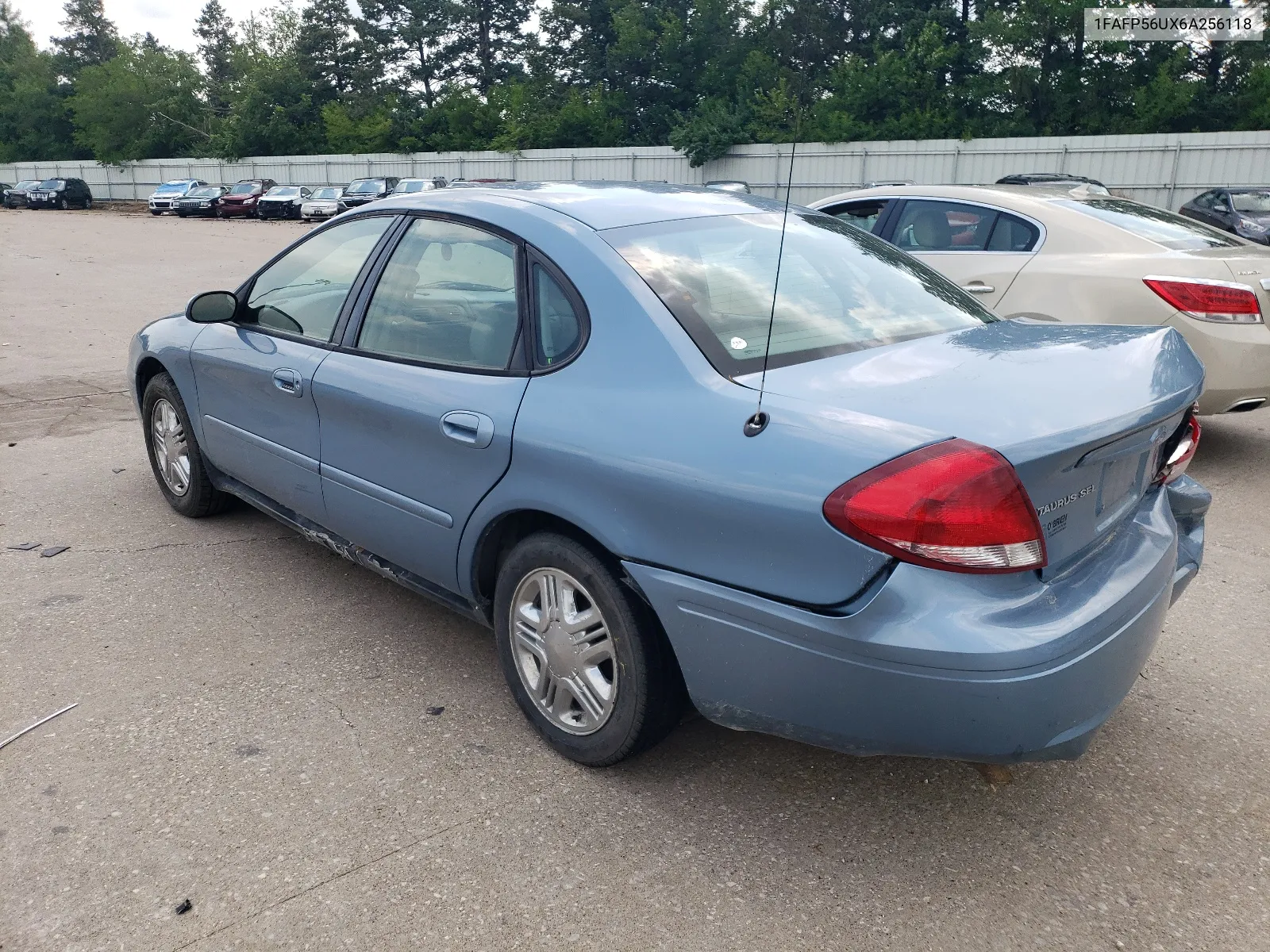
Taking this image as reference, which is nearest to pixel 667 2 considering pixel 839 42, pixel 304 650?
pixel 839 42

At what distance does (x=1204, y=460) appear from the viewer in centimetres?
613

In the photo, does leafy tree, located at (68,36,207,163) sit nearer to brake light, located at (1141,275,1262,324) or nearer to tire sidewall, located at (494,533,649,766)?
brake light, located at (1141,275,1262,324)

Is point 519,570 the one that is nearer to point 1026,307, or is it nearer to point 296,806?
point 296,806

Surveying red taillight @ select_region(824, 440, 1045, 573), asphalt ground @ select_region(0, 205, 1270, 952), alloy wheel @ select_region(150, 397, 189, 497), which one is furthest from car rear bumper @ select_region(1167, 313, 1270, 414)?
alloy wheel @ select_region(150, 397, 189, 497)

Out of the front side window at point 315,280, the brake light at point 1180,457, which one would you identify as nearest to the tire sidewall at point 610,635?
the front side window at point 315,280

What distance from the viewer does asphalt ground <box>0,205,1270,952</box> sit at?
93.7 inches

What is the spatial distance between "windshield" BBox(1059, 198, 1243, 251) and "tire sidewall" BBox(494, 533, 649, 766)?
461 centimetres

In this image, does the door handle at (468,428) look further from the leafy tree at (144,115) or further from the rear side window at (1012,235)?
the leafy tree at (144,115)

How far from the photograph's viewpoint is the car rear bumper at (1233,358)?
551cm

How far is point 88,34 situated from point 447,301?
10949 cm

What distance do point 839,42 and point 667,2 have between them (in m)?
10.1

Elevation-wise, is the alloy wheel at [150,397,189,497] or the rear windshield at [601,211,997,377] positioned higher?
the rear windshield at [601,211,997,377]

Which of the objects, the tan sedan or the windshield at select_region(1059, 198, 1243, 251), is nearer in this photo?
the tan sedan

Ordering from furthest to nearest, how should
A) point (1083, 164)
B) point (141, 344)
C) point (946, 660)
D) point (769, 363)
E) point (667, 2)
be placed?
point (667, 2) < point (1083, 164) < point (141, 344) < point (769, 363) < point (946, 660)
